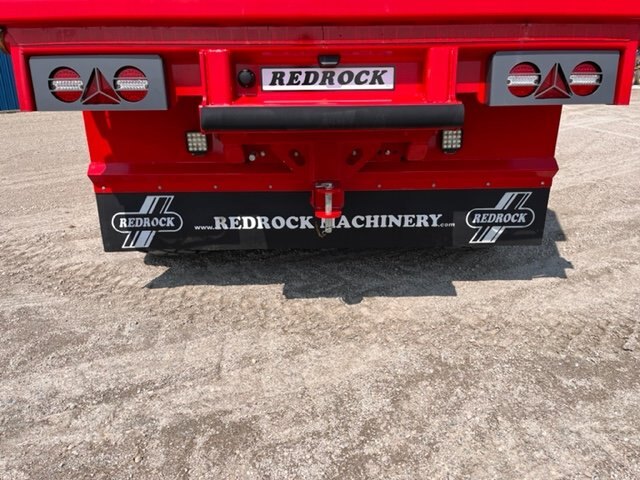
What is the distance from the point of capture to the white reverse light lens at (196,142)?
3.09 metres

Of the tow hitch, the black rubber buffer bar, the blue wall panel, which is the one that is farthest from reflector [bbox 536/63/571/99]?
the blue wall panel

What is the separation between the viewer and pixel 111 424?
2.28 meters

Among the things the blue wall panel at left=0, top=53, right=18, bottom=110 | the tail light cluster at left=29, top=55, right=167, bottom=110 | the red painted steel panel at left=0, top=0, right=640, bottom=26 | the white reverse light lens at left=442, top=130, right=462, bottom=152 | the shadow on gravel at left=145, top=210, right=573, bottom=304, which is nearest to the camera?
the red painted steel panel at left=0, top=0, right=640, bottom=26

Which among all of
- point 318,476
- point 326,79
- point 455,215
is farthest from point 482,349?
point 326,79

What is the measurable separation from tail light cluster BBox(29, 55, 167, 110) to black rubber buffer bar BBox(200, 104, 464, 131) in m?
0.28

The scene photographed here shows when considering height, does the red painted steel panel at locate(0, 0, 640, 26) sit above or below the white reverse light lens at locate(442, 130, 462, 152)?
above

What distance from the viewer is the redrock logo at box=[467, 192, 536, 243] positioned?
3312 mm

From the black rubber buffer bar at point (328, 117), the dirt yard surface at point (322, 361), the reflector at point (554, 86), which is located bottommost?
the dirt yard surface at point (322, 361)

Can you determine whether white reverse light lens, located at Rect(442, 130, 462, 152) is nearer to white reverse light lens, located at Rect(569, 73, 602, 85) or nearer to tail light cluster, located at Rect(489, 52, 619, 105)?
tail light cluster, located at Rect(489, 52, 619, 105)

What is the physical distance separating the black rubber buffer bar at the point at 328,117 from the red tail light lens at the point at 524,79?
11.5 inches

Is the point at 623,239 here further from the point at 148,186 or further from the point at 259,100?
the point at 148,186

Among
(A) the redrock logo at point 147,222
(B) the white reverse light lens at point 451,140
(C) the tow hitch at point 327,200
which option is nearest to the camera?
(C) the tow hitch at point 327,200

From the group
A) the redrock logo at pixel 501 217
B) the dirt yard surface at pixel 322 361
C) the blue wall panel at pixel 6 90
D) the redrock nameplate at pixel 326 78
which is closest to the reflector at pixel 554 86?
the redrock nameplate at pixel 326 78

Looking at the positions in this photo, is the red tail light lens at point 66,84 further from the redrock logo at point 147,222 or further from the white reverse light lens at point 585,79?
the white reverse light lens at point 585,79
